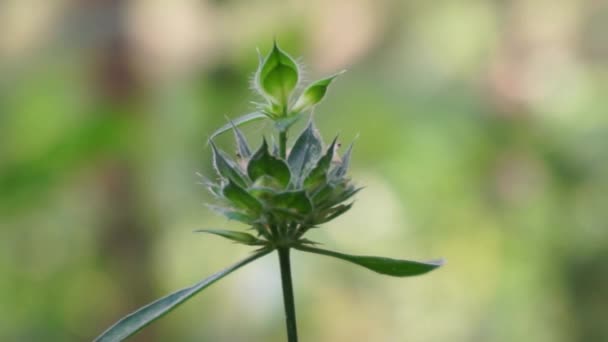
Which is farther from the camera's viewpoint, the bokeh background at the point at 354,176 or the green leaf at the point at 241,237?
the bokeh background at the point at 354,176

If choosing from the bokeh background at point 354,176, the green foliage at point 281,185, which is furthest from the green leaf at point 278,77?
the bokeh background at point 354,176

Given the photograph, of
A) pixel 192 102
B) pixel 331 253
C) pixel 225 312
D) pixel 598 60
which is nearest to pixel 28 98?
pixel 192 102

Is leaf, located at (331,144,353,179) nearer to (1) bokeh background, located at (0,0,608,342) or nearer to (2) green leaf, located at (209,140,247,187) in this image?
(2) green leaf, located at (209,140,247,187)

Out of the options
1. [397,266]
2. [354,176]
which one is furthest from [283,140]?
[354,176]

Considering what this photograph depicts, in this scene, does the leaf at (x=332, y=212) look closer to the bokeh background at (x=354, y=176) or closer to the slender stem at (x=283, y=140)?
the slender stem at (x=283, y=140)

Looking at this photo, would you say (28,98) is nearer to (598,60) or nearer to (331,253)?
(598,60)
